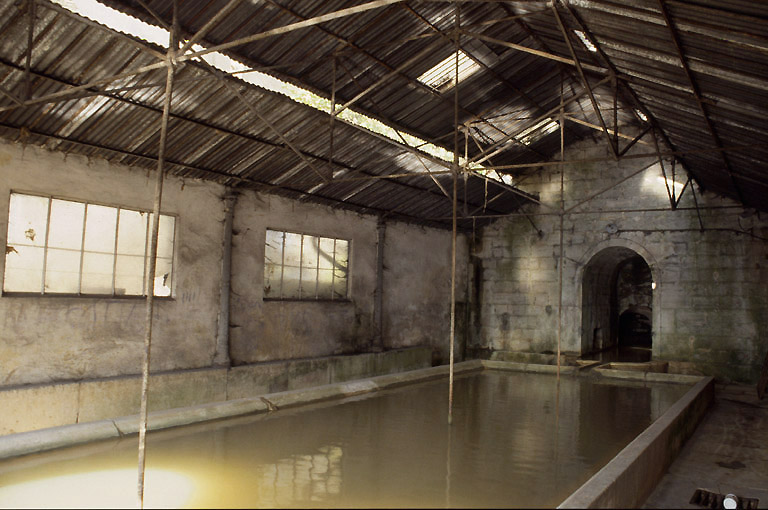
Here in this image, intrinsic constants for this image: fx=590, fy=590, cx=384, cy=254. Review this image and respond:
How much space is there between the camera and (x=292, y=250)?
13.7 meters

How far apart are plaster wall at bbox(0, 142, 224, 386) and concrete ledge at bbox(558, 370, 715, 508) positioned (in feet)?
25.4

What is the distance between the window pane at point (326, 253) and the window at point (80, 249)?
4211 millimetres

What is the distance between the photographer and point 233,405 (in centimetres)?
941

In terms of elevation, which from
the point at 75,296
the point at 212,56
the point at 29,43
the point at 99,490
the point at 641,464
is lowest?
the point at 99,490

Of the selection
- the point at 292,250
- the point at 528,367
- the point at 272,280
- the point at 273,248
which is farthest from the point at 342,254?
the point at 528,367

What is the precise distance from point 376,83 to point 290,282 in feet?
17.8

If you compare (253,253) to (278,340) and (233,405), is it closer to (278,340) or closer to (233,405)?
(278,340)

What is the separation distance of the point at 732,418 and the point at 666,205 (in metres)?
7.19

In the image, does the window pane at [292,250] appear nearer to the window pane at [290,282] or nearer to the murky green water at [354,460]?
the window pane at [290,282]

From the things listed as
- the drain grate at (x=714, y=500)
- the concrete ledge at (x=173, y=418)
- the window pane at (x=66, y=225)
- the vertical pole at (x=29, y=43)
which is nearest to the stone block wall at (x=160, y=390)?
the concrete ledge at (x=173, y=418)

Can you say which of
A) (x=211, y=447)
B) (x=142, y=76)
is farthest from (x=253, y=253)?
(x=211, y=447)

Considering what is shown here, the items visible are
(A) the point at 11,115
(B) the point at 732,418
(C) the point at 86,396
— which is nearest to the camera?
(A) the point at 11,115

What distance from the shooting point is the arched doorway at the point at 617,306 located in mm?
18672

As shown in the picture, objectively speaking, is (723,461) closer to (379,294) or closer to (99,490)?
(99,490)
